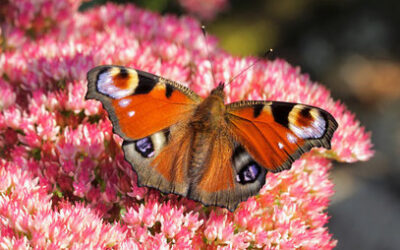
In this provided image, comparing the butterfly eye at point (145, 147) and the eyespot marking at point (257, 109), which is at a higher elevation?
the eyespot marking at point (257, 109)

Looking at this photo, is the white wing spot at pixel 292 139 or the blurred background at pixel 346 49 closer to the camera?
the white wing spot at pixel 292 139

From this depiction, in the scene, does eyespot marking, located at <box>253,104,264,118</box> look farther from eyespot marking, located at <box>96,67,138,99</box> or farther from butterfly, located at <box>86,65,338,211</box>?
eyespot marking, located at <box>96,67,138,99</box>

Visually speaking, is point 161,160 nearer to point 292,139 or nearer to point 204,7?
point 292,139

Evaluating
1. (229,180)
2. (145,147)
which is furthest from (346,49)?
(145,147)

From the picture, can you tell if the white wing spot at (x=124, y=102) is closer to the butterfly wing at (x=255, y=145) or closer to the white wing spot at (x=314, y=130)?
the butterfly wing at (x=255, y=145)

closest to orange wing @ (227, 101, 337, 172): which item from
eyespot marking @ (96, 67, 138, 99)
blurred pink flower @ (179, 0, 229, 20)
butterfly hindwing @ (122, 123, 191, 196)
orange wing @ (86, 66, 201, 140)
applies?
butterfly hindwing @ (122, 123, 191, 196)

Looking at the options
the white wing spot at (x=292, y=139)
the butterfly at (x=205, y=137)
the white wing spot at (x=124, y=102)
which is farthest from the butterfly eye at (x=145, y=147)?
the white wing spot at (x=292, y=139)

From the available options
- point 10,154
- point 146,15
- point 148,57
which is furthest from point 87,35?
point 10,154
